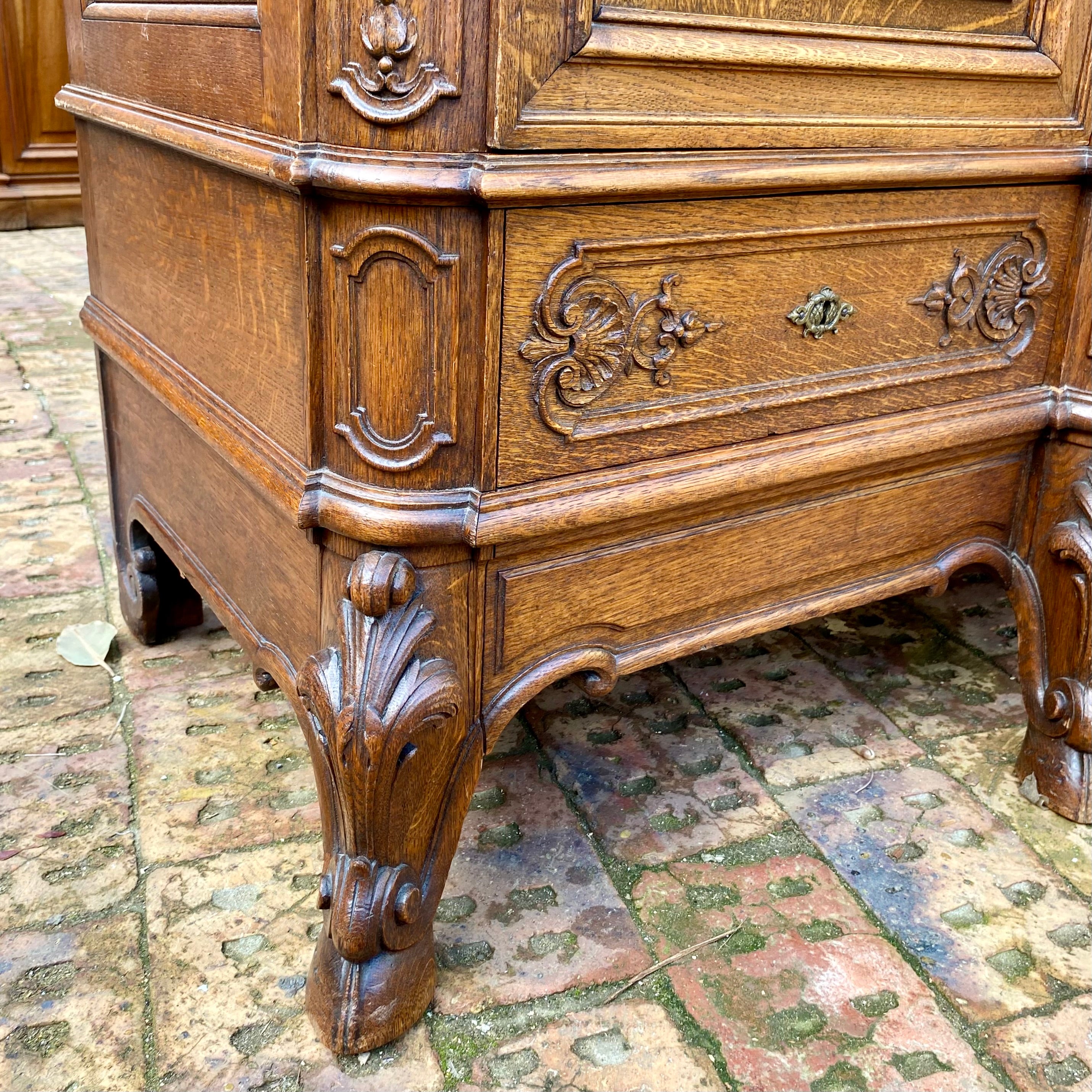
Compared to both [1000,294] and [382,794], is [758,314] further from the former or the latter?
[382,794]

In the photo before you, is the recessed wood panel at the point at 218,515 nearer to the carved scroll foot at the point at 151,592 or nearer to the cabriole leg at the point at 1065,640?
Result: the carved scroll foot at the point at 151,592

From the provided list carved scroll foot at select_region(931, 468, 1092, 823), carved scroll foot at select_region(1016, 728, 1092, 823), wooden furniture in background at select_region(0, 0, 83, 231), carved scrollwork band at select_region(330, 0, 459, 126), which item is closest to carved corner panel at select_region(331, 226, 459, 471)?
carved scrollwork band at select_region(330, 0, 459, 126)

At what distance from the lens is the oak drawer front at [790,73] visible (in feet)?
3.41

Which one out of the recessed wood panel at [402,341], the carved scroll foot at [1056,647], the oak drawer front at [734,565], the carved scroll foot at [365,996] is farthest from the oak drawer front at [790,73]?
the carved scroll foot at [365,996]

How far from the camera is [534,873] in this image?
5.23ft

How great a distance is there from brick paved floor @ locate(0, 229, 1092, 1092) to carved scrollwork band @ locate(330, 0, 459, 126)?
1.00m

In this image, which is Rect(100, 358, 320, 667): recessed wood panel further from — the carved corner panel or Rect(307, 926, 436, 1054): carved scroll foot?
Rect(307, 926, 436, 1054): carved scroll foot

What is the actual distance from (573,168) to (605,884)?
3.14ft

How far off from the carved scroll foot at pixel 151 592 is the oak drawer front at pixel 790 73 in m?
1.26

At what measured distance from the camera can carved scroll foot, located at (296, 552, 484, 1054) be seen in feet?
3.84

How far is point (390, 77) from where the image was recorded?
100 cm

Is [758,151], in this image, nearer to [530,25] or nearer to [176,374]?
[530,25]

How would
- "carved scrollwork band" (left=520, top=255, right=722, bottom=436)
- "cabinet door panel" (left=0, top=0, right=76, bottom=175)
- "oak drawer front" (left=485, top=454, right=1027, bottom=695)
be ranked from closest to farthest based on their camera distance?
"carved scrollwork band" (left=520, top=255, right=722, bottom=436) → "oak drawer front" (left=485, top=454, right=1027, bottom=695) → "cabinet door panel" (left=0, top=0, right=76, bottom=175)

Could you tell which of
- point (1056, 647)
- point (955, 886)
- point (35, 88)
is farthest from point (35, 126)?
point (955, 886)
